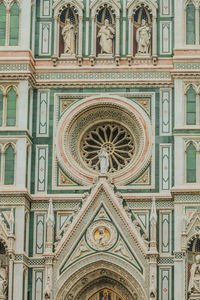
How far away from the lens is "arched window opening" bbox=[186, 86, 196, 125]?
40.5m

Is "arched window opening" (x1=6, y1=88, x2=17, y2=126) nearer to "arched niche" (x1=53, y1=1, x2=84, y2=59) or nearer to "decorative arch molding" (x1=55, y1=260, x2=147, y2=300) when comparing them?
"arched niche" (x1=53, y1=1, x2=84, y2=59)

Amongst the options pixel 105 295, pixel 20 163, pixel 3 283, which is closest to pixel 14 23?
pixel 20 163

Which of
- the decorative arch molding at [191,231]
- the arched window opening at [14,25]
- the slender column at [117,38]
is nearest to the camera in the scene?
the decorative arch molding at [191,231]

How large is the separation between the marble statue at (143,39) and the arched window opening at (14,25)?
372 centimetres

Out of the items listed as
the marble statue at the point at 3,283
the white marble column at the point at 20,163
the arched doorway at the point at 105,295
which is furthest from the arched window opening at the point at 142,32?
the marble statue at the point at 3,283

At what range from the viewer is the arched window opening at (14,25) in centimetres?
4153

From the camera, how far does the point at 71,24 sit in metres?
42.3

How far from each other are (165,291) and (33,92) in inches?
289

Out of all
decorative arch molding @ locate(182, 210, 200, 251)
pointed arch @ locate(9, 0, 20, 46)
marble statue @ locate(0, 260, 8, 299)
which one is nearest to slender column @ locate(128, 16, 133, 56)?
pointed arch @ locate(9, 0, 20, 46)

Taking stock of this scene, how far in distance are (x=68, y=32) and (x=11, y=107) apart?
3156 mm

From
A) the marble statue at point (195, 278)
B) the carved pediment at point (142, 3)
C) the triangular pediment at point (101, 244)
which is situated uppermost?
the carved pediment at point (142, 3)

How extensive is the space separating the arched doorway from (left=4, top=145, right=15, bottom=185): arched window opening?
414 cm

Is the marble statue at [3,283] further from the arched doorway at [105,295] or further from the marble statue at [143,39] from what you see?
the marble statue at [143,39]

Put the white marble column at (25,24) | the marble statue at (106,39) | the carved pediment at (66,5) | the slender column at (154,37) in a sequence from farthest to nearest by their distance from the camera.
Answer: the carved pediment at (66,5), the marble statue at (106,39), the slender column at (154,37), the white marble column at (25,24)
